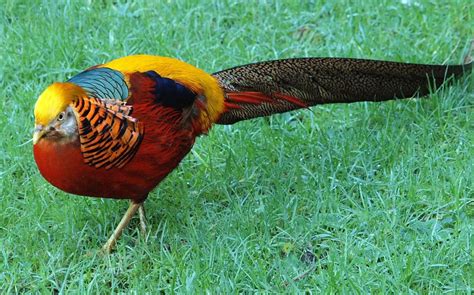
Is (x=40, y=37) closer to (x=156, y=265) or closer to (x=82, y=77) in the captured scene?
(x=82, y=77)

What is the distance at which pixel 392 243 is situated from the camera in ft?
12.1

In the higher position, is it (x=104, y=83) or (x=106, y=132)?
(x=104, y=83)

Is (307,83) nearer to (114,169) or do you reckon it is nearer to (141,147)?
(141,147)

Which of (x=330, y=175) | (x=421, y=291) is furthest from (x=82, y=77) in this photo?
(x=421, y=291)

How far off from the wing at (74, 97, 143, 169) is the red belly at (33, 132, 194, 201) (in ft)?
0.13

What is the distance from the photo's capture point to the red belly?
11.3 ft

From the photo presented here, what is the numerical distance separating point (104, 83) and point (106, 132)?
27cm

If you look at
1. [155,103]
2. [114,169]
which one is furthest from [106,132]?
[155,103]

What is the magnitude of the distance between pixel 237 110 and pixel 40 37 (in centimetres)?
172

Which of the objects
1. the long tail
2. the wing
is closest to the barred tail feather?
the long tail

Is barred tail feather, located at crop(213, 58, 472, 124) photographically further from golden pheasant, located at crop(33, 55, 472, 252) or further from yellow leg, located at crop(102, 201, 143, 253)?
yellow leg, located at crop(102, 201, 143, 253)

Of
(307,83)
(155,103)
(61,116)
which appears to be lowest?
(307,83)

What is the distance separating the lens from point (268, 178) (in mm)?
4301

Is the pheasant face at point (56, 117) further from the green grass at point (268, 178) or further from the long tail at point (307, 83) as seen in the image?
the long tail at point (307, 83)
